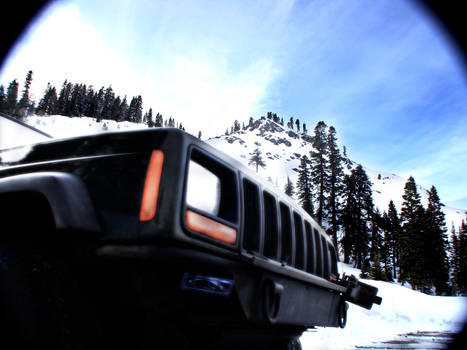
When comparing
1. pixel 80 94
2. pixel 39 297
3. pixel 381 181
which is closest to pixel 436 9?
pixel 39 297

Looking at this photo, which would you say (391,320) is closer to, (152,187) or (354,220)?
(152,187)

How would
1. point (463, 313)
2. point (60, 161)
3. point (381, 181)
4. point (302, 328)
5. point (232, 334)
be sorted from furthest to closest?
point (381, 181) < point (463, 313) < point (302, 328) < point (232, 334) < point (60, 161)

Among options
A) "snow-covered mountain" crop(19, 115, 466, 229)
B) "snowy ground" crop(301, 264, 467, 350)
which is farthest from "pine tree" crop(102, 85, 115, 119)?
A: "snowy ground" crop(301, 264, 467, 350)

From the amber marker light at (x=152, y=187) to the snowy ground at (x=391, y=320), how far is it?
570 cm

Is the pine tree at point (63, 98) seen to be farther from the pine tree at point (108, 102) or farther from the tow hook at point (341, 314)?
the tow hook at point (341, 314)

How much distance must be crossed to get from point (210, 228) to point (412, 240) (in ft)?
155

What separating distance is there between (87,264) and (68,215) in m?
→ 0.28

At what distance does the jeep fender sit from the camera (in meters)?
1.46

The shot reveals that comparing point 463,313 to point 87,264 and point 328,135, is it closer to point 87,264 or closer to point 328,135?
point 87,264

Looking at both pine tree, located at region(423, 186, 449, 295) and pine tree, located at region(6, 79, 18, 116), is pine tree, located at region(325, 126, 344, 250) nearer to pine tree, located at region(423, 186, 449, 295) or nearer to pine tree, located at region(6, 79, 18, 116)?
pine tree, located at region(423, 186, 449, 295)

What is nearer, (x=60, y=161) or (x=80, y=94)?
(x=60, y=161)

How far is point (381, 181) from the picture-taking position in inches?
6604

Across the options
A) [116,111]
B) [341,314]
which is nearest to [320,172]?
[341,314]

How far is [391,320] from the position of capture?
38.7ft
